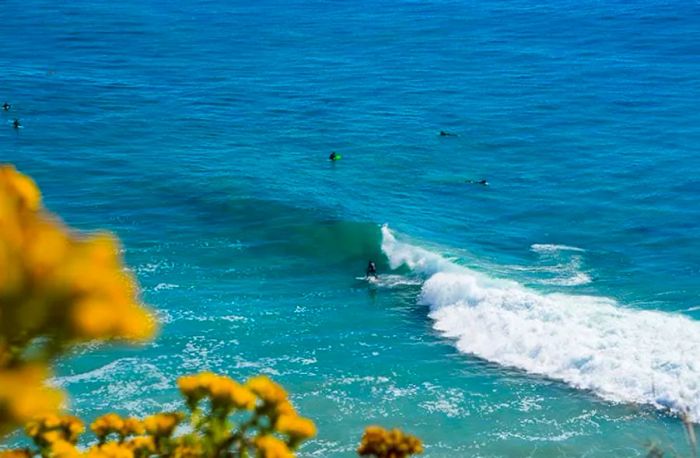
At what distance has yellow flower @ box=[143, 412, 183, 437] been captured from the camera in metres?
3.71

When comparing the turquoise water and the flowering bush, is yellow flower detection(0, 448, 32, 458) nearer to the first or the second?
the flowering bush

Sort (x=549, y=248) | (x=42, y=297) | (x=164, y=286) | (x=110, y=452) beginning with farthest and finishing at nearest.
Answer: (x=549, y=248) → (x=164, y=286) → (x=110, y=452) → (x=42, y=297)

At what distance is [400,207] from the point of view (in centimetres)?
3669

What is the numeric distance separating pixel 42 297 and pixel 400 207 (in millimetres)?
34716

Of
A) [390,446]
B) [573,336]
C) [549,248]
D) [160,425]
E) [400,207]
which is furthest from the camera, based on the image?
[400,207]

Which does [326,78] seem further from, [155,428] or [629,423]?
[155,428]

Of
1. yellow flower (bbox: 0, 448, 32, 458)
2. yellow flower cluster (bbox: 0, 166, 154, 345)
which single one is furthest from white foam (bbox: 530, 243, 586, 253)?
yellow flower cluster (bbox: 0, 166, 154, 345)

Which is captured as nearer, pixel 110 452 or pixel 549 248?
pixel 110 452

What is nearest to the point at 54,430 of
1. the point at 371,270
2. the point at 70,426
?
the point at 70,426

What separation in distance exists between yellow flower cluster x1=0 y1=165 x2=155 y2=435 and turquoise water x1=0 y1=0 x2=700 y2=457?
4477 mm

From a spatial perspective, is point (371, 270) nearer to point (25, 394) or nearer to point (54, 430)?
point (54, 430)

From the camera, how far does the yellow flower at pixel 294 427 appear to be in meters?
3.51

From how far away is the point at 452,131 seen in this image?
4600 centimetres

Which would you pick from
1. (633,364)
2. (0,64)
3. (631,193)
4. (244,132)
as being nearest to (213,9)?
(0,64)
